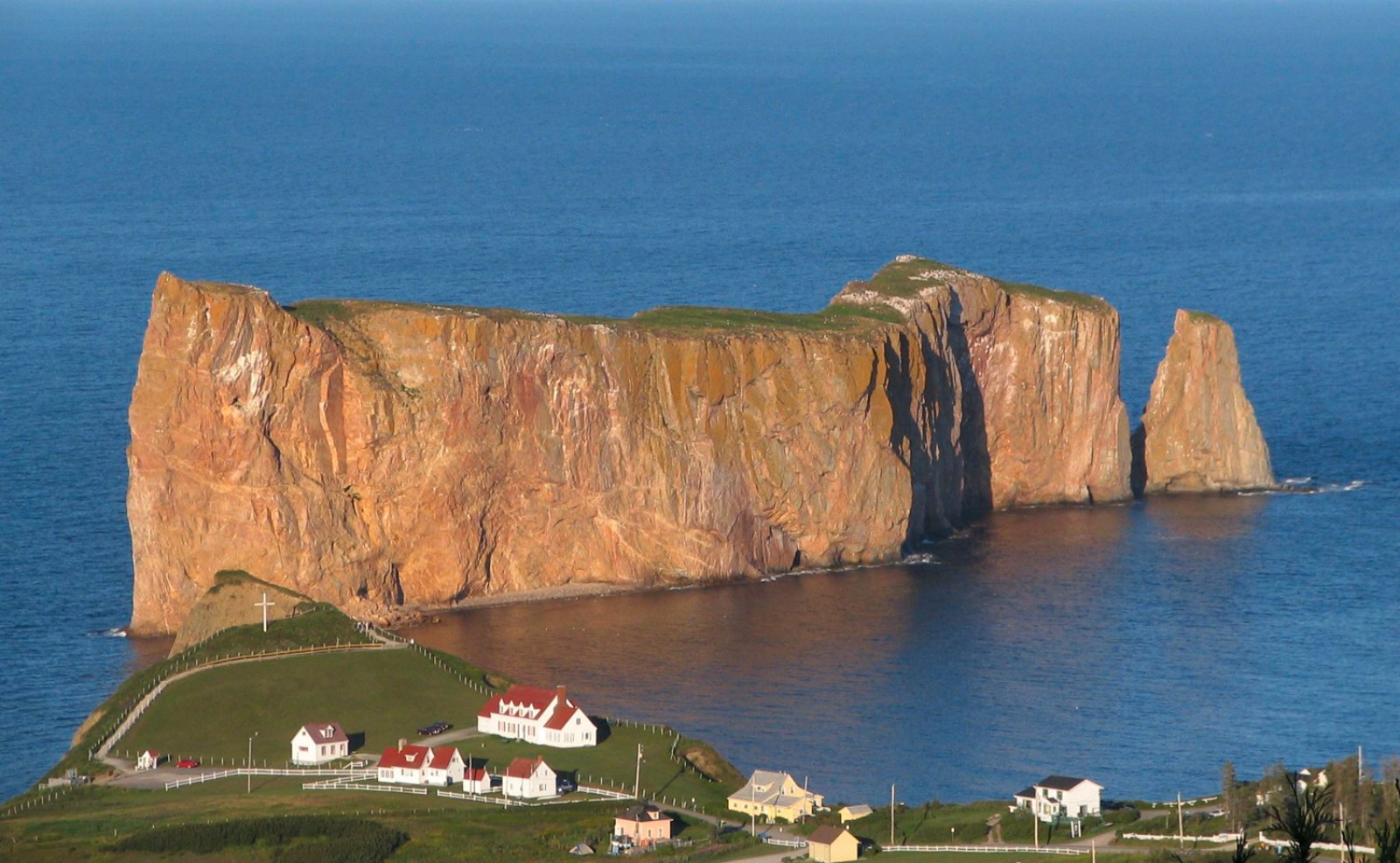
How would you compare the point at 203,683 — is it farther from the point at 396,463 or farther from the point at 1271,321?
the point at 1271,321

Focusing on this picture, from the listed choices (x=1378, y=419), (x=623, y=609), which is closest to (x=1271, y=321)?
(x=1378, y=419)

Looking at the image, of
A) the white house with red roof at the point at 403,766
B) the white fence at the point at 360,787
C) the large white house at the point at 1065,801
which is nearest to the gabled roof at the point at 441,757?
the white house with red roof at the point at 403,766

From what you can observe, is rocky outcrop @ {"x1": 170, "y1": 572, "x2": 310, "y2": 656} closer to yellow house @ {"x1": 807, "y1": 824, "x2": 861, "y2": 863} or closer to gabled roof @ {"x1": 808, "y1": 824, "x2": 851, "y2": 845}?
gabled roof @ {"x1": 808, "y1": 824, "x2": 851, "y2": 845}

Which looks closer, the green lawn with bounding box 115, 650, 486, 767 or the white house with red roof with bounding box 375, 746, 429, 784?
the white house with red roof with bounding box 375, 746, 429, 784

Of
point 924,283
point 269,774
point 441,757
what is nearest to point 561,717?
point 441,757

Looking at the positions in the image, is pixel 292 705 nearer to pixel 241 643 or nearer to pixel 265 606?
pixel 241 643

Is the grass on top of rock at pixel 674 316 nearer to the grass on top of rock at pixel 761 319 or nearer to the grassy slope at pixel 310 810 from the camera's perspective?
the grass on top of rock at pixel 761 319

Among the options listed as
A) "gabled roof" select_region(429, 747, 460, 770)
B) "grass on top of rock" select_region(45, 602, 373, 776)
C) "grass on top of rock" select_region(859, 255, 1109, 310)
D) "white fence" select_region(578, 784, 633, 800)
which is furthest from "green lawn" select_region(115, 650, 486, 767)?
"grass on top of rock" select_region(859, 255, 1109, 310)
